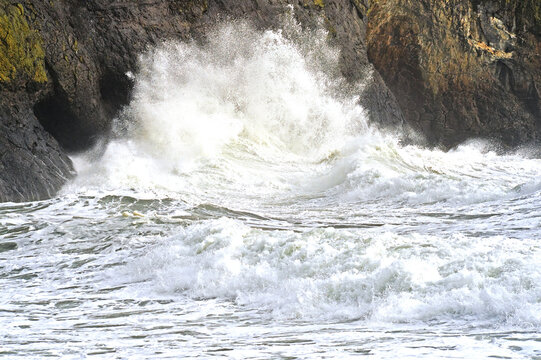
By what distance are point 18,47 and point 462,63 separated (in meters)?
15.6

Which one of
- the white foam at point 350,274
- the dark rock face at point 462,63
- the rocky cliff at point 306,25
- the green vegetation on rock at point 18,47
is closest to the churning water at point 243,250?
the white foam at point 350,274

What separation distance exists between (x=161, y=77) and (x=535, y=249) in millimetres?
9826

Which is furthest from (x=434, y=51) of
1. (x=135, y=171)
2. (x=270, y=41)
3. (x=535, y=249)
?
(x=535, y=249)

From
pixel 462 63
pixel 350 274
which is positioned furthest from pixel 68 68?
pixel 462 63

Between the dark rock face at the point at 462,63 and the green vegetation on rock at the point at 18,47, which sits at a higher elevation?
the dark rock face at the point at 462,63

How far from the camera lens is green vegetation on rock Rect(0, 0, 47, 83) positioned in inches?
401

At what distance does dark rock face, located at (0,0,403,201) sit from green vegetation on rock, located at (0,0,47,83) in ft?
0.05

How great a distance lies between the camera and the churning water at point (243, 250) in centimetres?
384

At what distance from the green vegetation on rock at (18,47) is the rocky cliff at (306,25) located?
2cm

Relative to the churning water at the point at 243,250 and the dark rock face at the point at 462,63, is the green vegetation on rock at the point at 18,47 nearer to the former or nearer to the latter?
the churning water at the point at 243,250

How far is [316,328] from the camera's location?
13.3 feet

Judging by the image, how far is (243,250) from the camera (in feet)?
19.2

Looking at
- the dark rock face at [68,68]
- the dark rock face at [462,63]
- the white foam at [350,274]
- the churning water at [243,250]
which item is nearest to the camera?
the churning water at [243,250]

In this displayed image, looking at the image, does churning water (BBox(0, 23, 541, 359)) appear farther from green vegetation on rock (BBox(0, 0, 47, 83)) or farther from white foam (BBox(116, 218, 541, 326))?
green vegetation on rock (BBox(0, 0, 47, 83))
